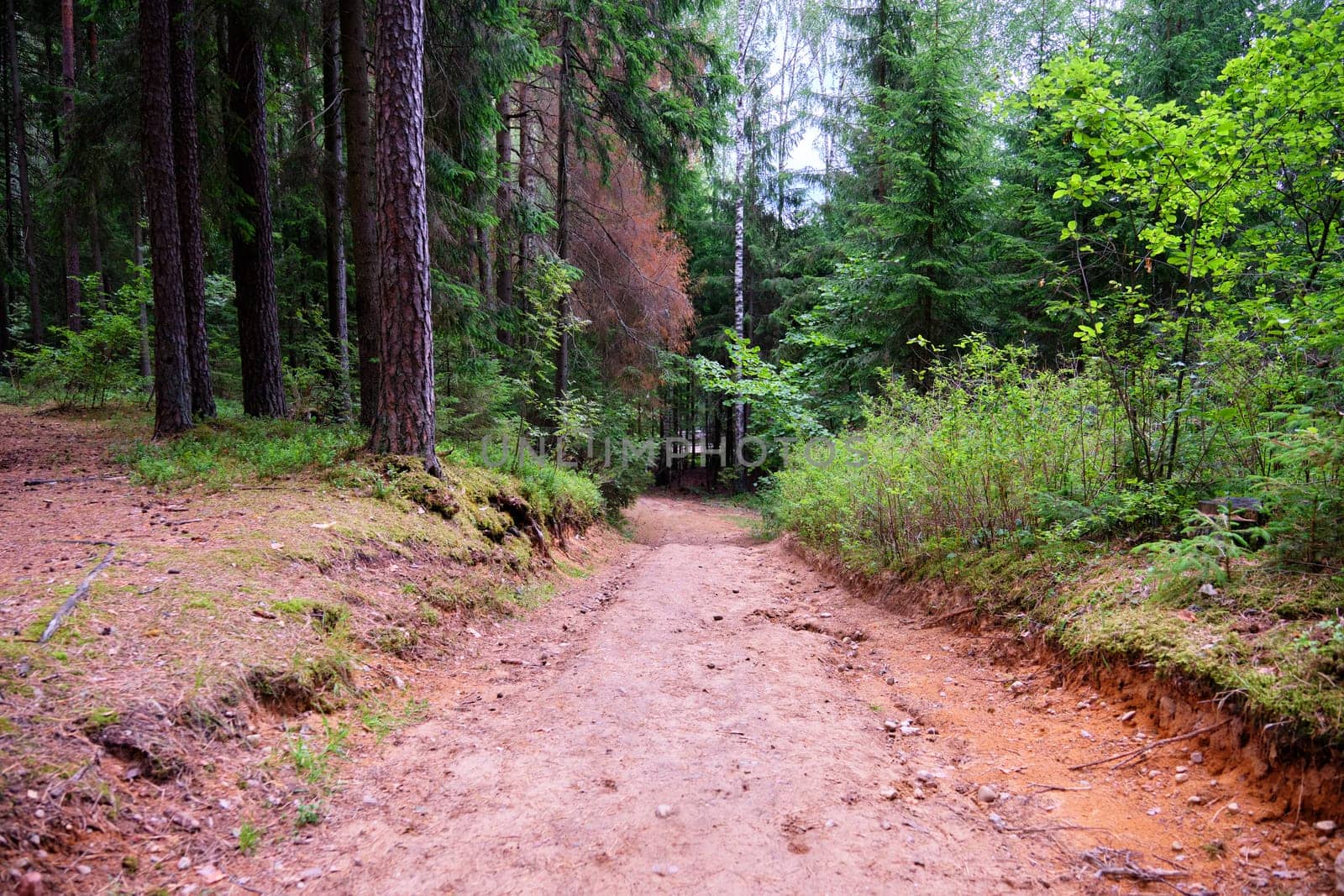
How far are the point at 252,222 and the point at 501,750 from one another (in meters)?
10.3

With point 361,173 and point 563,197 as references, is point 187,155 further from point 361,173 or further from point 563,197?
point 563,197

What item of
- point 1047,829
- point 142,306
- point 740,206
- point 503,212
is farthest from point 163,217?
point 740,206

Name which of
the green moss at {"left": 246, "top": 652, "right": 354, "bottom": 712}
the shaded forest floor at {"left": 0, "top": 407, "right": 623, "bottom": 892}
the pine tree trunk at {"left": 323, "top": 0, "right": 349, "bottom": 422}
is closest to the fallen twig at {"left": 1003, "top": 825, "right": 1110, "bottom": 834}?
the shaded forest floor at {"left": 0, "top": 407, "right": 623, "bottom": 892}

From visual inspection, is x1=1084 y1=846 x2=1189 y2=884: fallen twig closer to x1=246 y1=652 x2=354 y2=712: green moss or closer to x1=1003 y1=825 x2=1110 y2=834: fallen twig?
x1=1003 y1=825 x2=1110 y2=834: fallen twig

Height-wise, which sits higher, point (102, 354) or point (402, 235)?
point (402, 235)

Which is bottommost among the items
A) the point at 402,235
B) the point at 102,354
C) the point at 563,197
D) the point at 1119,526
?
the point at 1119,526

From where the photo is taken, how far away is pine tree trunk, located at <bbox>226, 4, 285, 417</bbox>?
9758 millimetres

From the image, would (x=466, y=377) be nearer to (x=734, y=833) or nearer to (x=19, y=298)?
(x=734, y=833)

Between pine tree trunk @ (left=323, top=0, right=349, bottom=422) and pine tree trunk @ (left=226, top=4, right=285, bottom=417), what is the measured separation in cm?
104

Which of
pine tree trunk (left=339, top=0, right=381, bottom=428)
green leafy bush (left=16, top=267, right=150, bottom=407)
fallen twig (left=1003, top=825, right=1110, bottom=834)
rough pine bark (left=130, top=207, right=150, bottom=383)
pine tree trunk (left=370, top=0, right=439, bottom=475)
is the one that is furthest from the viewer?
rough pine bark (left=130, top=207, right=150, bottom=383)

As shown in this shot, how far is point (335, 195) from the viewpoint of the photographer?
37.9 ft

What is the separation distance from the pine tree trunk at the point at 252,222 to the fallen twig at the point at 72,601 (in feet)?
23.5

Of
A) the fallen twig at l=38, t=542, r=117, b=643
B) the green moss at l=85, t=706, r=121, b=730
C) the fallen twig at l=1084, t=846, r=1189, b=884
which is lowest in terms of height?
the fallen twig at l=1084, t=846, r=1189, b=884

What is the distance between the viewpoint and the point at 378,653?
4168mm
